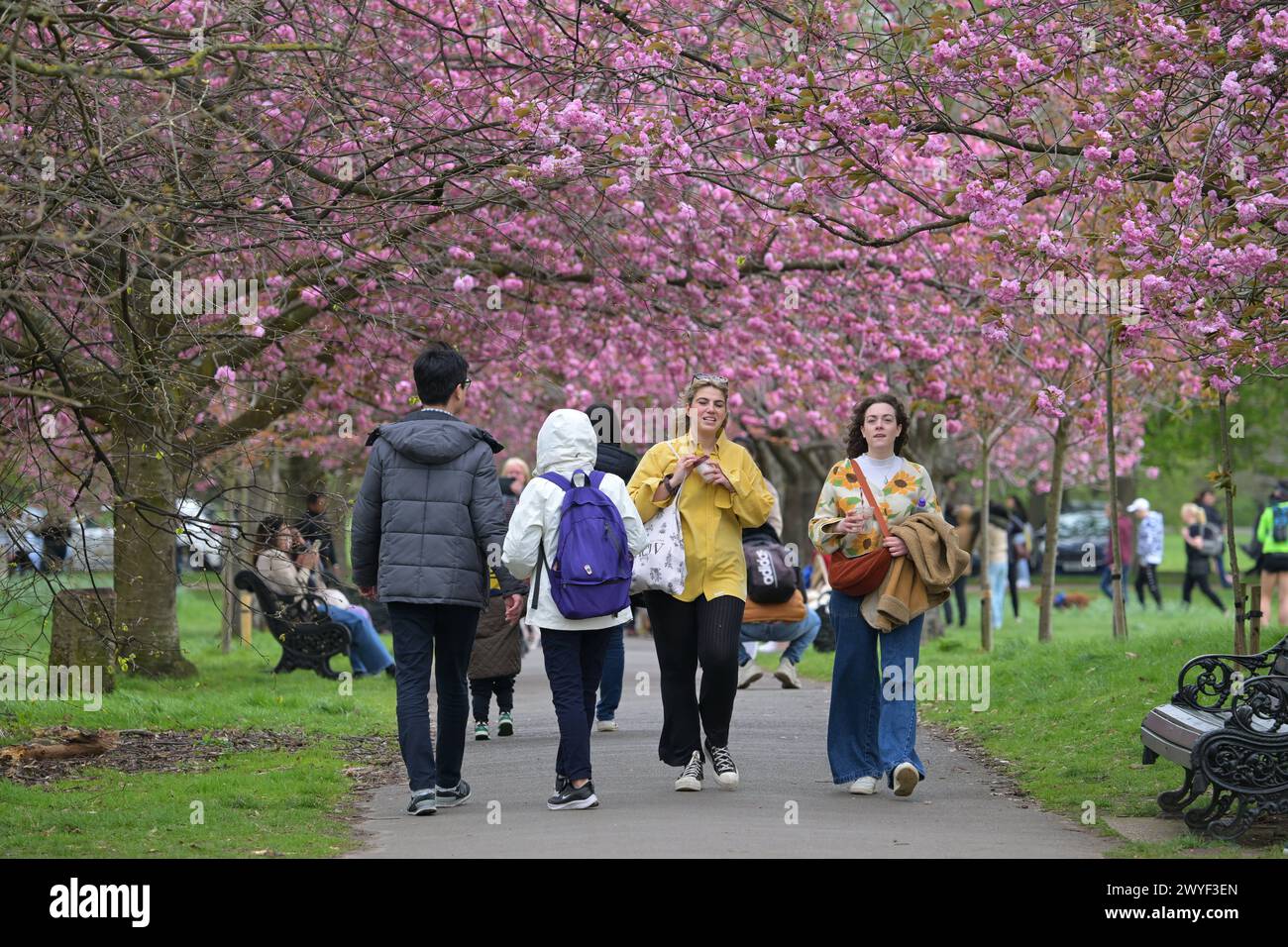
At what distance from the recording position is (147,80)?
7.57 metres

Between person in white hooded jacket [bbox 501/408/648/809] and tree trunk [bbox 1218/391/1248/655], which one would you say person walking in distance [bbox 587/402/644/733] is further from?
tree trunk [bbox 1218/391/1248/655]

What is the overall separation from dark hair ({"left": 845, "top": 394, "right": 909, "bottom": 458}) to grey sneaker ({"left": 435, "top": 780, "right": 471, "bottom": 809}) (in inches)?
99.0

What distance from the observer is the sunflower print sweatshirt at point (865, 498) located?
8.88 metres

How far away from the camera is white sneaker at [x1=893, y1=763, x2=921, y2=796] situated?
337 inches

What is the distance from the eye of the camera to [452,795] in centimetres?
865

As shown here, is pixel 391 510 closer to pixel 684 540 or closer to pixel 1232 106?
pixel 684 540

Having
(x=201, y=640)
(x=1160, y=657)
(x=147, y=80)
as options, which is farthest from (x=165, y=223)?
(x=201, y=640)

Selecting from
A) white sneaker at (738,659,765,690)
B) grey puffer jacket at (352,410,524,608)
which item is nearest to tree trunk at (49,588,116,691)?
white sneaker at (738,659,765,690)

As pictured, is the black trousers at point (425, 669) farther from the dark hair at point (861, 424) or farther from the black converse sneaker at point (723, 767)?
the dark hair at point (861, 424)

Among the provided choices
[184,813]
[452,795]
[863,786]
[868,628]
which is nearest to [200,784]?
[184,813]

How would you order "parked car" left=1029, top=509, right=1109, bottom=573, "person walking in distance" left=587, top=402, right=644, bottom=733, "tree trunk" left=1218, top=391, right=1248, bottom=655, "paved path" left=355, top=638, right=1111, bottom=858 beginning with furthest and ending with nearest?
"parked car" left=1029, top=509, right=1109, bottom=573
"tree trunk" left=1218, top=391, right=1248, bottom=655
"person walking in distance" left=587, top=402, right=644, bottom=733
"paved path" left=355, top=638, right=1111, bottom=858

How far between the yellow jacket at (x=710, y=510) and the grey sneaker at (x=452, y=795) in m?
1.37

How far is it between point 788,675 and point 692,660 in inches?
272

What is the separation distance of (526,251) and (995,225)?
597cm
